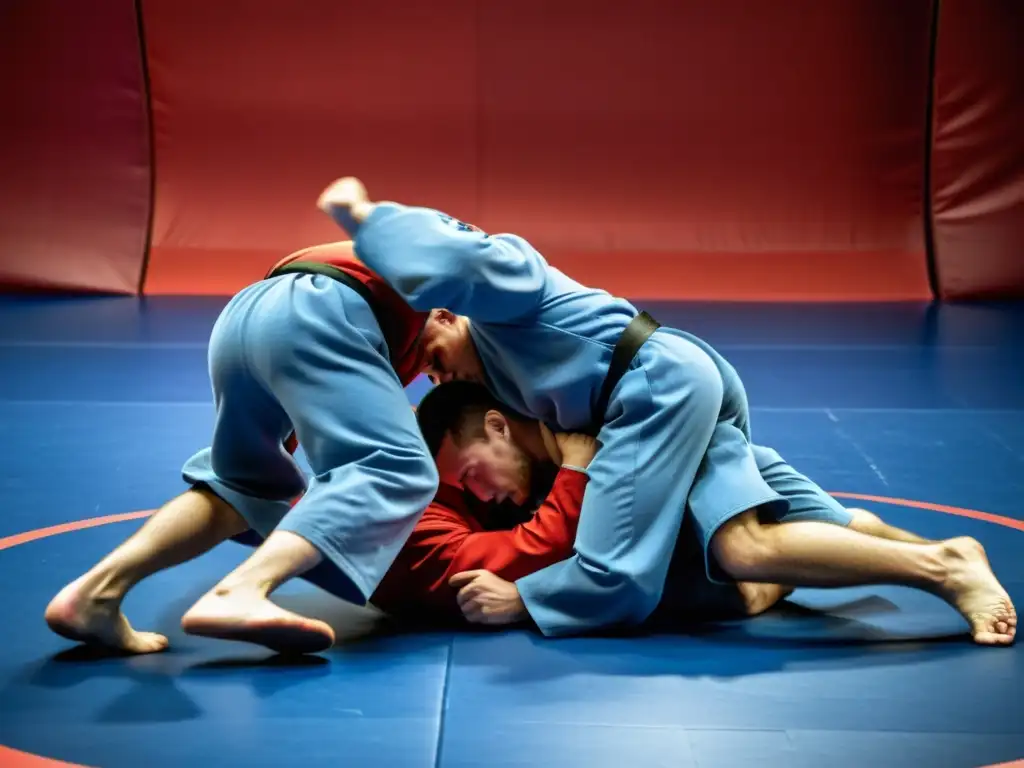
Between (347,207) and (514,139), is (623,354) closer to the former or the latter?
(347,207)

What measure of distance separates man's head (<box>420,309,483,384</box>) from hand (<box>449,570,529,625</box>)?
463 millimetres

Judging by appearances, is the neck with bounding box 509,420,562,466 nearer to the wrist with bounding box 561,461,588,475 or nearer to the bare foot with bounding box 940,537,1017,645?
the wrist with bounding box 561,461,588,475

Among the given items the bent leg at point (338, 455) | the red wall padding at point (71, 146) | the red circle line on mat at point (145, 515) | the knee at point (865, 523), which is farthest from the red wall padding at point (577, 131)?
the bent leg at point (338, 455)

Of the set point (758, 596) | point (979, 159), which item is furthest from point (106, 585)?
point (979, 159)

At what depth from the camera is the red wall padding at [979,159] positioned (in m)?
8.66

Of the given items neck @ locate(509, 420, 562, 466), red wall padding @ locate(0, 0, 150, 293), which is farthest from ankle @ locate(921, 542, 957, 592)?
red wall padding @ locate(0, 0, 150, 293)

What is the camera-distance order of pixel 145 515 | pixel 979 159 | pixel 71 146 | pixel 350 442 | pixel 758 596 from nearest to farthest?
pixel 350 442 < pixel 758 596 < pixel 145 515 < pixel 979 159 < pixel 71 146

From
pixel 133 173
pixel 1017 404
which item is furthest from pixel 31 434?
pixel 133 173

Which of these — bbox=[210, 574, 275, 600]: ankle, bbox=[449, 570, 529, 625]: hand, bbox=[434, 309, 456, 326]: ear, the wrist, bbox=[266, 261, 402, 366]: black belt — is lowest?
bbox=[449, 570, 529, 625]: hand

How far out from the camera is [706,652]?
2975mm

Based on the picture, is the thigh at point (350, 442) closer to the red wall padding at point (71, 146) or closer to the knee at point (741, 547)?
the knee at point (741, 547)

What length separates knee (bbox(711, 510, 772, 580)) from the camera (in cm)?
299

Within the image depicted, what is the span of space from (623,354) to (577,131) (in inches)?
244

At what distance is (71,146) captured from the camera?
29.4 ft
